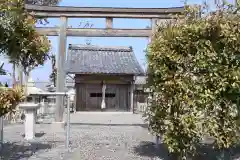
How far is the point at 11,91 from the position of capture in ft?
19.2

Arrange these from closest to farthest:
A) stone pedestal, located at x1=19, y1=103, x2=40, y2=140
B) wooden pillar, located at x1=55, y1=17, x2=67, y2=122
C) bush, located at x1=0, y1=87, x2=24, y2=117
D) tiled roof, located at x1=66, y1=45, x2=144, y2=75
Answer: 1. bush, located at x1=0, y1=87, x2=24, y2=117
2. stone pedestal, located at x1=19, y1=103, x2=40, y2=140
3. wooden pillar, located at x1=55, y1=17, x2=67, y2=122
4. tiled roof, located at x1=66, y1=45, x2=144, y2=75

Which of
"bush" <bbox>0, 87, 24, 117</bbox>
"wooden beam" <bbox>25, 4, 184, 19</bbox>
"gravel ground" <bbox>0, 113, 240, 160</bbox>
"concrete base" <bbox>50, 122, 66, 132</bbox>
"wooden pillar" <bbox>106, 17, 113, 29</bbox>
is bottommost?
"gravel ground" <bbox>0, 113, 240, 160</bbox>

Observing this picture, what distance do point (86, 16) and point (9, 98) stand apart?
23.4 ft

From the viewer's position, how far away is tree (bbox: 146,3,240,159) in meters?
6.05

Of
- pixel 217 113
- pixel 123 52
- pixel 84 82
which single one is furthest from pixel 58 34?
pixel 123 52

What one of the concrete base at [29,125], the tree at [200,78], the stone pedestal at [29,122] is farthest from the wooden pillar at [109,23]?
the tree at [200,78]

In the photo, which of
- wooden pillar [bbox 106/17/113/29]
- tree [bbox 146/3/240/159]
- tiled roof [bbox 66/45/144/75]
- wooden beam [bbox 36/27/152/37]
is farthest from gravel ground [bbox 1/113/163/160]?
tiled roof [bbox 66/45/144/75]

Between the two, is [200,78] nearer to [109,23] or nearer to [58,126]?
[109,23]

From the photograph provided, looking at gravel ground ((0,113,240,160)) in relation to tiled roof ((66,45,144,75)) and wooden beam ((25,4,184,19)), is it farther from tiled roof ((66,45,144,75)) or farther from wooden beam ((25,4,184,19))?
tiled roof ((66,45,144,75))

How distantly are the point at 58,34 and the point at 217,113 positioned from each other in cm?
778

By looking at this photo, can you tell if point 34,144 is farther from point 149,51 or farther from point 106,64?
point 106,64

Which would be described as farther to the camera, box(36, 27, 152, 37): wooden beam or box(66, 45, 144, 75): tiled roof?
box(66, 45, 144, 75): tiled roof

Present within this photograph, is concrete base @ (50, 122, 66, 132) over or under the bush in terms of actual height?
under

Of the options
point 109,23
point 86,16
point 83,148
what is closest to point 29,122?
point 83,148
